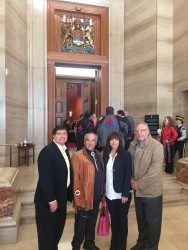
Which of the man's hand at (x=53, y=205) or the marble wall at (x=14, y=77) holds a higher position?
the marble wall at (x=14, y=77)

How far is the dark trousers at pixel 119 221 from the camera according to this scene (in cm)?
320

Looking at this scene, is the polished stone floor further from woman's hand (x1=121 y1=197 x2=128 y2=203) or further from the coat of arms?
the coat of arms

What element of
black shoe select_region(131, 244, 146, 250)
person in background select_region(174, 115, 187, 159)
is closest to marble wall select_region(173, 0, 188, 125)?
person in background select_region(174, 115, 187, 159)

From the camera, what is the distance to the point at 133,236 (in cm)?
404

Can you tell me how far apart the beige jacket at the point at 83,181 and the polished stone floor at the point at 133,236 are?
0.99 meters

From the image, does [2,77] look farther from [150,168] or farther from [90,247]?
[150,168]

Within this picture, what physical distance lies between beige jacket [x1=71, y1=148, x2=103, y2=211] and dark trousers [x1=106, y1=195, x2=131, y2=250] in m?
0.31

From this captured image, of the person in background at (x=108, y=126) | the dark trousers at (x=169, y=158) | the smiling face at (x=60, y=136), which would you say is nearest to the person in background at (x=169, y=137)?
the dark trousers at (x=169, y=158)

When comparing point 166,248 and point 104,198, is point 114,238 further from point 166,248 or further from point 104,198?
point 166,248

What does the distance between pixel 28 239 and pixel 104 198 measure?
→ 1.47 meters

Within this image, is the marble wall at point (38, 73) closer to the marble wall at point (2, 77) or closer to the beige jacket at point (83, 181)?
the marble wall at point (2, 77)

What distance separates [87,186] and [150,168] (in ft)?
2.52

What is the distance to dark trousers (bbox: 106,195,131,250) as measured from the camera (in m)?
3.20

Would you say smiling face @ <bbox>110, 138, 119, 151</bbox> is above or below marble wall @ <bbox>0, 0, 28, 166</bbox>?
below
